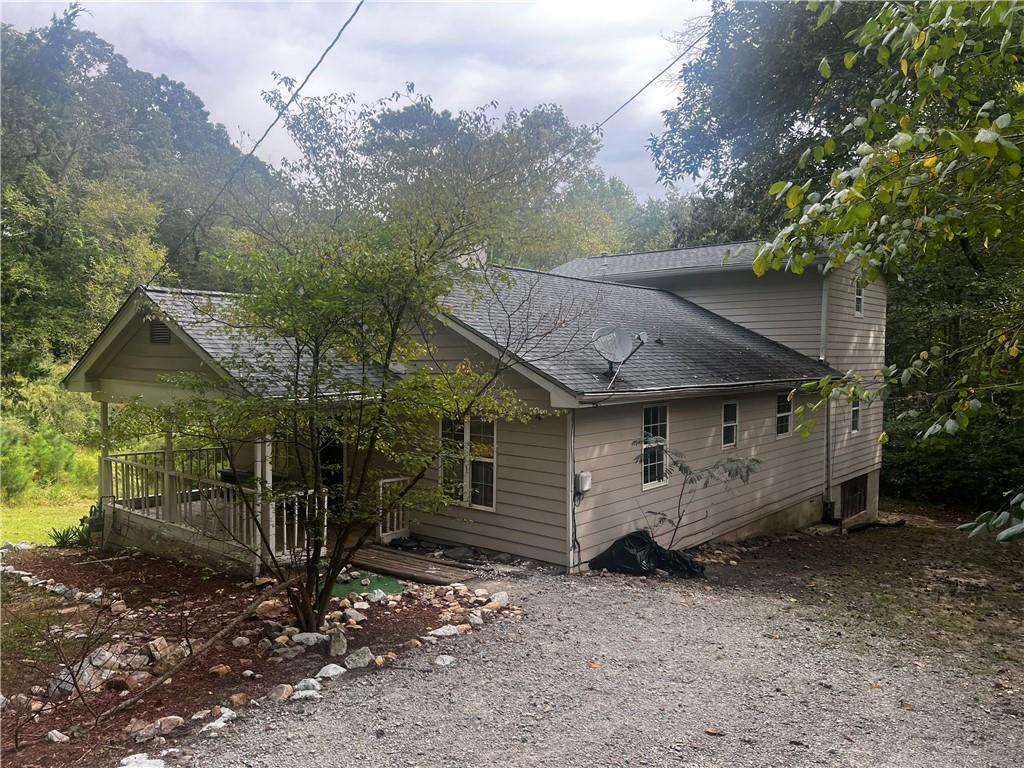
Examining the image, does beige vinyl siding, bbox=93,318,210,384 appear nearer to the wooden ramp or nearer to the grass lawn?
the wooden ramp

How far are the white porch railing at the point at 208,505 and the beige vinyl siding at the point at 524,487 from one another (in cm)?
175

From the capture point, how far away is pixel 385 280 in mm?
5461

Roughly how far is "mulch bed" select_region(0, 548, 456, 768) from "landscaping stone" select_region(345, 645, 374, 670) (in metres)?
0.20

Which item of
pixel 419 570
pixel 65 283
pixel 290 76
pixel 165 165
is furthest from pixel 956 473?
pixel 165 165

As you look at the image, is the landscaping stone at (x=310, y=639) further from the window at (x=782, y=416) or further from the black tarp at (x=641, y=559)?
the window at (x=782, y=416)

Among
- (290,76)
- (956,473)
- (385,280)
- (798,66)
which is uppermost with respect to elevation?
(290,76)

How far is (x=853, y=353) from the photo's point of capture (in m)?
16.0

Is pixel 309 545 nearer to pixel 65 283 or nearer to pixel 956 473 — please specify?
pixel 956 473

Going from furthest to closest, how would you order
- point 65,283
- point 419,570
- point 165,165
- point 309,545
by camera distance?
point 165,165
point 65,283
point 419,570
point 309,545

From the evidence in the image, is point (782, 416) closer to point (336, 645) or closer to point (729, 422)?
point (729, 422)

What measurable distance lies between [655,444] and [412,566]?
3.73 meters

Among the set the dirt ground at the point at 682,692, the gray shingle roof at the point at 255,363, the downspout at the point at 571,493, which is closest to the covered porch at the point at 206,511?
the gray shingle roof at the point at 255,363

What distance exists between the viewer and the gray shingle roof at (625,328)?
9.06 meters

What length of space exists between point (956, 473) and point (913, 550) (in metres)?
8.59
